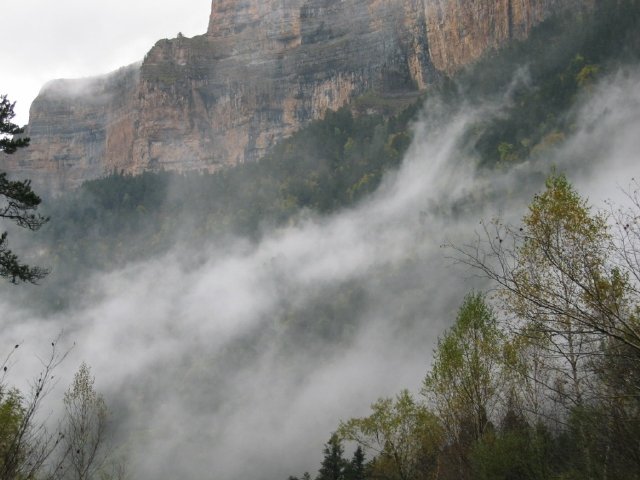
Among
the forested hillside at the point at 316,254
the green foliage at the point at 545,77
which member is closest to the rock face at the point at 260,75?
the forested hillside at the point at 316,254

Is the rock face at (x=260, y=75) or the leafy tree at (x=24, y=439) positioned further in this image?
the rock face at (x=260, y=75)

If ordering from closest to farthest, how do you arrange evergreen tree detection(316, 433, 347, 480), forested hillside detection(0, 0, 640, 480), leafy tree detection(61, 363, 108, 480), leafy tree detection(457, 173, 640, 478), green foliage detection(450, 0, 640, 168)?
leafy tree detection(457, 173, 640, 478) → leafy tree detection(61, 363, 108, 480) → evergreen tree detection(316, 433, 347, 480) → forested hillside detection(0, 0, 640, 480) → green foliage detection(450, 0, 640, 168)

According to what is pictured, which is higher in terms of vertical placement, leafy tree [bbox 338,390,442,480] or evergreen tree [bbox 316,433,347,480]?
evergreen tree [bbox 316,433,347,480]

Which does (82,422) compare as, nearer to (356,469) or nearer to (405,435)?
(405,435)

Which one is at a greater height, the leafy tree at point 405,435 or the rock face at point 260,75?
the rock face at point 260,75

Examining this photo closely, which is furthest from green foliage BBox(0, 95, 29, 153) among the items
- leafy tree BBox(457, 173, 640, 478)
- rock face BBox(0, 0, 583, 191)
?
rock face BBox(0, 0, 583, 191)

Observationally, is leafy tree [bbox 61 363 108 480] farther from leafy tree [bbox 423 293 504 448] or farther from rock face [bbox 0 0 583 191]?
rock face [bbox 0 0 583 191]

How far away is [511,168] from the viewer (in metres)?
100

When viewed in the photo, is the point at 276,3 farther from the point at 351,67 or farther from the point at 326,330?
the point at 326,330

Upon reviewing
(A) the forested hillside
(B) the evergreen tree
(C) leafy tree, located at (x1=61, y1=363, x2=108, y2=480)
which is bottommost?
(C) leafy tree, located at (x1=61, y1=363, x2=108, y2=480)

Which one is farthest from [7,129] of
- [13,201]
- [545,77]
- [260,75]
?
[260,75]

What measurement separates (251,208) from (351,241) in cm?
2515

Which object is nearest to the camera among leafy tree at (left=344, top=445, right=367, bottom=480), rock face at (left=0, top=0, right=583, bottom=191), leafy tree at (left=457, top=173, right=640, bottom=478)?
leafy tree at (left=457, top=173, right=640, bottom=478)

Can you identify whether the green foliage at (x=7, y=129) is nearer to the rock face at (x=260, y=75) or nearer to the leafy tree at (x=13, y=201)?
the leafy tree at (x=13, y=201)
